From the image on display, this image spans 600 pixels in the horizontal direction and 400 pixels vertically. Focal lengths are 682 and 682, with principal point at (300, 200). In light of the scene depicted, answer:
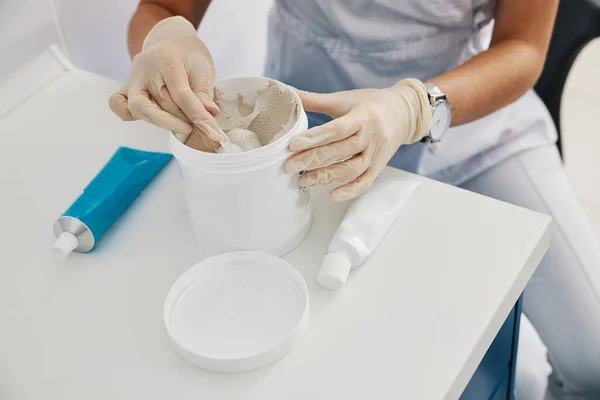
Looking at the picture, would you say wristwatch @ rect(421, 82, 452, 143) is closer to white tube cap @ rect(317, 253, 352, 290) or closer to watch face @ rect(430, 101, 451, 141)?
watch face @ rect(430, 101, 451, 141)

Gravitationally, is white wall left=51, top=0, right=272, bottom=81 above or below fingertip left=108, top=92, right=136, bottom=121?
below

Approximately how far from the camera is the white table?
0.62m

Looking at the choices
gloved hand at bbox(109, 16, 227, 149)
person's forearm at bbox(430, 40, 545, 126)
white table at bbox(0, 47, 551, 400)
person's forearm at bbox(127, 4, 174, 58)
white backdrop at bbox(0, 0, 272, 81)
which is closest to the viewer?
white table at bbox(0, 47, 551, 400)

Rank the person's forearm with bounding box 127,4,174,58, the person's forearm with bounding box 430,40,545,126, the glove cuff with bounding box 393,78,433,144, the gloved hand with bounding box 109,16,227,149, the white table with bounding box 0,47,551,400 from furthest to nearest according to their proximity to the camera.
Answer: the person's forearm with bounding box 127,4,174,58 < the person's forearm with bounding box 430,40,545,126 < the glove cuff with bounding box 393,78,433,144 < the gloved hand with bounding box 109,16,227,149 < the white table with bounding box 0,47,551,400

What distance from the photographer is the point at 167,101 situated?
78cm

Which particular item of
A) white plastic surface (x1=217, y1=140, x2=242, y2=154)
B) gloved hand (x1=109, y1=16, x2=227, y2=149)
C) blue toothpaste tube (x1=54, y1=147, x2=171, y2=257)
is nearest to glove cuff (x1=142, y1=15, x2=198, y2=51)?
gloved hand (x1=109, y1=16, x2=227, y2=149)

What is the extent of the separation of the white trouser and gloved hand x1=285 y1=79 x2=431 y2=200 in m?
0.27

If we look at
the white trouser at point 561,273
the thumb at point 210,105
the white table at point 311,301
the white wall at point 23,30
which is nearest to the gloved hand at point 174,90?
the thumb at point 210,105

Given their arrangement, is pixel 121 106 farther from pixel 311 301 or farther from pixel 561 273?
pixel 561 273

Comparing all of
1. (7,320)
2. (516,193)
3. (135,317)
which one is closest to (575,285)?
(516,193)

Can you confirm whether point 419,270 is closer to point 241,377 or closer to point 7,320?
point 241,377

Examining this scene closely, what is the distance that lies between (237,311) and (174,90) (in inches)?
10.7

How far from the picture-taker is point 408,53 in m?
1.02

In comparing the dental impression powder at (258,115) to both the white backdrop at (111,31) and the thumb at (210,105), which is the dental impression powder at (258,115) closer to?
A: the thumb at (210,105)
